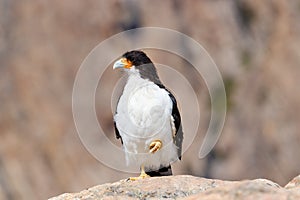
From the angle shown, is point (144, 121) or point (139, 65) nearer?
point (144, 121)

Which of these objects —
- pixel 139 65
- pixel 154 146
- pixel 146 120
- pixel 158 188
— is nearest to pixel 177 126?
pixel 154 146

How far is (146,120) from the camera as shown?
42.4 ft

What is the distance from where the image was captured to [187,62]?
5156 centimetres

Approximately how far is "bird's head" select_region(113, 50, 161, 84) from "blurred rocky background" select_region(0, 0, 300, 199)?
97.5 feet

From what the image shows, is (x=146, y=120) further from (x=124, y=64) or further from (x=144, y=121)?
(x=124, y=64)

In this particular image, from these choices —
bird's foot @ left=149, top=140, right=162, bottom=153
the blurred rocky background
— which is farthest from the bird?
the blurred rocky background

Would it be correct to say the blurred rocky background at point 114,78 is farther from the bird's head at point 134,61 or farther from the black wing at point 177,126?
the bird's head at point 134,61

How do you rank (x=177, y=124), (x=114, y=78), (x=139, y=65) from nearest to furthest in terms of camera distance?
(x=177, y=124), (x=139, y=65), (x=114, y=78)

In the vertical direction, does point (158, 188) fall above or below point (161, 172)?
above

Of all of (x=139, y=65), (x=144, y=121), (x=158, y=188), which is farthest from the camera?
(x=139, y=65)

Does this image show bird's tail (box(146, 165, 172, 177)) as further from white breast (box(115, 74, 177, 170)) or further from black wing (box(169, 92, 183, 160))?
black wing (box(169, 92, 183, 160))

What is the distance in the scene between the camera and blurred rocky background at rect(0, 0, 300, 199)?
45.2 meters

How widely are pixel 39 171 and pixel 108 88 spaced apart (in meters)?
5.35

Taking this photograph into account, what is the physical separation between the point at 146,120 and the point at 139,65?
3.40ft
